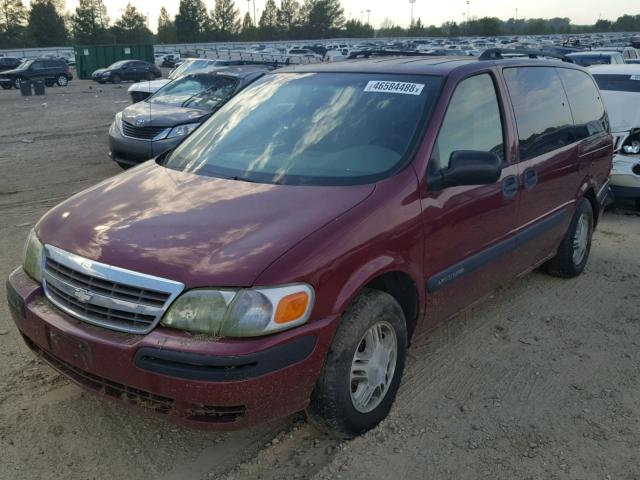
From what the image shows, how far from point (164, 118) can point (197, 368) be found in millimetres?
7542

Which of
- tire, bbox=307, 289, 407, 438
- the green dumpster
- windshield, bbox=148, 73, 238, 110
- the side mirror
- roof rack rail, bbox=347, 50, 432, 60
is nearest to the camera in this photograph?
tire, bbox=307, 289, 407, 438

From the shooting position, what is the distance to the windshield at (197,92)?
10.1 metres

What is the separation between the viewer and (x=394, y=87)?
355 centimetres

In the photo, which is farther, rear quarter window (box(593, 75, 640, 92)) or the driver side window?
rear quarter window (box(593, 75, 640, 92))

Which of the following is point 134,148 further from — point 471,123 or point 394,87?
point 471,123

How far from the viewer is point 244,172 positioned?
333 centimetres

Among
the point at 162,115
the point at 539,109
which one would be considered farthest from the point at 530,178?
the point at 162,115

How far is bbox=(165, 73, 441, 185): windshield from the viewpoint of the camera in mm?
3229

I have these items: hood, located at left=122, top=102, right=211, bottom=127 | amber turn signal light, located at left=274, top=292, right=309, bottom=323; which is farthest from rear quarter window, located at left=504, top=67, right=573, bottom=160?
hood, located at left=122, top=102, right=211, bottom=127

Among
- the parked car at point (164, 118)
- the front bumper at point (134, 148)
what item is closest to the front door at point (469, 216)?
the parked car at point (164, 118)

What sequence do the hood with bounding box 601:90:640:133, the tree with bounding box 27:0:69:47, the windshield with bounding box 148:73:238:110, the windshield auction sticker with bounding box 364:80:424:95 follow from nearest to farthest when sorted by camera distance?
1. the windshield auction sticker with bounding box 364:80:424:95
2. the hood with bounding box 601:90:640:133
3. the windshield with bounding box 148:73:238:110
4. the tree with bounding box 27:0:69:47

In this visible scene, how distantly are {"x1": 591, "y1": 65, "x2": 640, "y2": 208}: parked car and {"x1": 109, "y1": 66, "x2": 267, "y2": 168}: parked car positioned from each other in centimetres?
494

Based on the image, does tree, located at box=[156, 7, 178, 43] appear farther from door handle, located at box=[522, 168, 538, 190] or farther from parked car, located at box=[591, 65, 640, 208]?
door handle, located at box=[522, 168, 538, 190]

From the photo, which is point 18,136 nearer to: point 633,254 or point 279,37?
point 633,254
